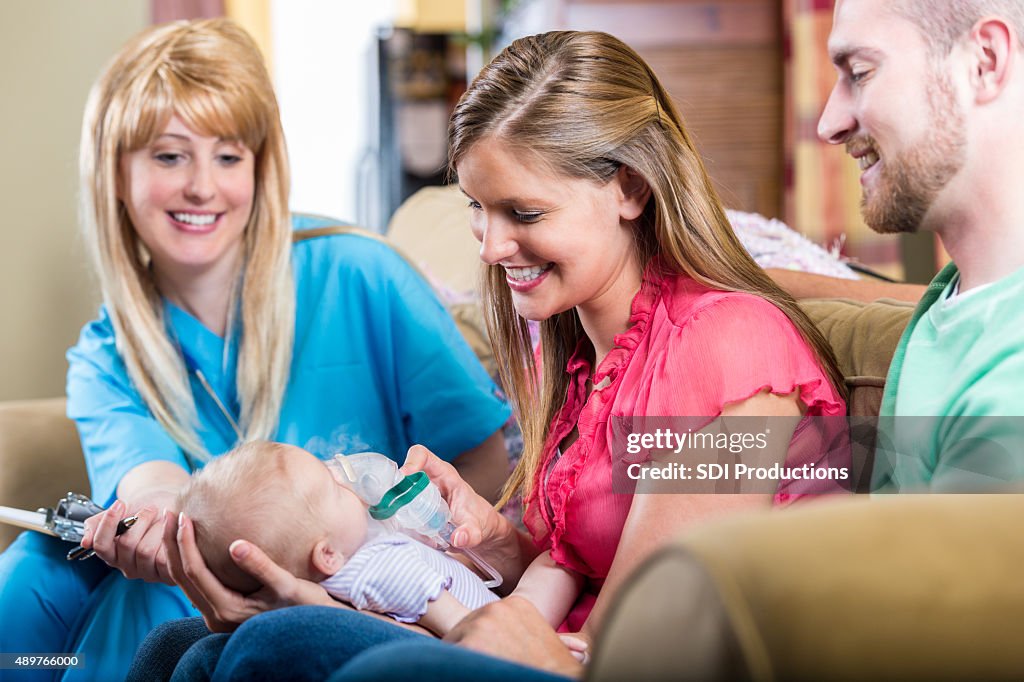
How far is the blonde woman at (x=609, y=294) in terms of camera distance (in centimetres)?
114

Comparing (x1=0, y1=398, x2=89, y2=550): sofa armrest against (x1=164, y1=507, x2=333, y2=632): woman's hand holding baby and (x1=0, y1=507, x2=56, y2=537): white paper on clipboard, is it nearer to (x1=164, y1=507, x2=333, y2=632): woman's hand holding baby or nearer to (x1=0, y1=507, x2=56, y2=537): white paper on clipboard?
(x1=0, y1=507, x2=56, y2=537): white paper on clipboard

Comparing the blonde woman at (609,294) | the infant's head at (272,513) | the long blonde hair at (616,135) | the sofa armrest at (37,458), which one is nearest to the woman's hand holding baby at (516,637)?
the blonde woman at (609,294)

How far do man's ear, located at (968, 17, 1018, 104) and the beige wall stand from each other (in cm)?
225

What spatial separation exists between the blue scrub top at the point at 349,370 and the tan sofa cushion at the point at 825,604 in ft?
4.12

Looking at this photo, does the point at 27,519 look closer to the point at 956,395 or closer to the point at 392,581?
the point at 392,581

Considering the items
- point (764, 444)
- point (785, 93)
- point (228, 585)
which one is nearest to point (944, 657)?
point (764, 444)

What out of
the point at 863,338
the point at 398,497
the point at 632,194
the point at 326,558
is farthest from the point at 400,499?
the point at 863,338

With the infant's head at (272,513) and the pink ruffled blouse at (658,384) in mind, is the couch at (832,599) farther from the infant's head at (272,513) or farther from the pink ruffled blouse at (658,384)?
the infant's head at (272,513)

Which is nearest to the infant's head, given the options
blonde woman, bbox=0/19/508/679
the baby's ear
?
the baby's ear

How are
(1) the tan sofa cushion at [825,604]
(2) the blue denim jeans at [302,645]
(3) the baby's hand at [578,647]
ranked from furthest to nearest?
(3) the baby's hand at [578,647] < (2) the blue denim jeans at [302,645] < (1) the tan sofa cushion at [825,604]

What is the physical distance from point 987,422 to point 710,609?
48 cm

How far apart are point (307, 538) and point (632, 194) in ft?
1.78

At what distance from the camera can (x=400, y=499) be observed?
A: 4.14 feet

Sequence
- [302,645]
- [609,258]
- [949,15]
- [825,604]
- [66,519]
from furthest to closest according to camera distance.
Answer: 1. [66,519]
2. [609,258]
3. [949,15]
4. [302,645]
5. [825,604]
